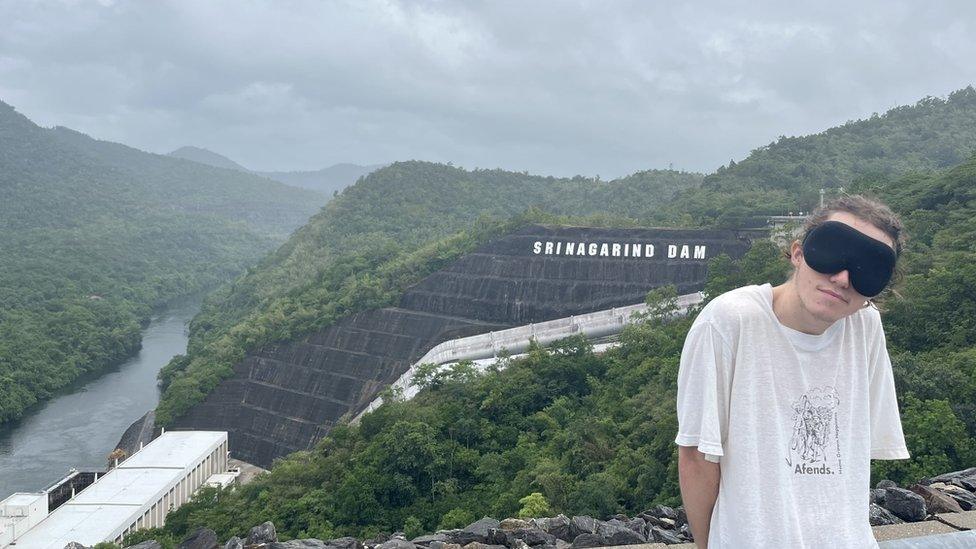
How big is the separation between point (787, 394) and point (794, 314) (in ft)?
1.08

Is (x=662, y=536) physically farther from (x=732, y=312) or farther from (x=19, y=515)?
(x=19, y=515)

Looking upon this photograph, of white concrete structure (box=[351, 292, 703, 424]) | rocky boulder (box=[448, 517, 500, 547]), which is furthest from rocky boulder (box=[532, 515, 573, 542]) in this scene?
white concrete structure (box=[351, 292, 703, 424])

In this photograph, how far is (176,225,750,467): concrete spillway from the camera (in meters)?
37.1

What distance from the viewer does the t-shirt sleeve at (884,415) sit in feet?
11.7

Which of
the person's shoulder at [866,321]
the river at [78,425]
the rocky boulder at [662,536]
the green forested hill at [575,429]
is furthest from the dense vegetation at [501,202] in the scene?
the person's shoulder at [866,321]

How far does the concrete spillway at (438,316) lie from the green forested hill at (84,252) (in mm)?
17656

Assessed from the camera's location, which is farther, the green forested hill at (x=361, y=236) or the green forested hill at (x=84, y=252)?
the green forested hill at (x=84, y=252)

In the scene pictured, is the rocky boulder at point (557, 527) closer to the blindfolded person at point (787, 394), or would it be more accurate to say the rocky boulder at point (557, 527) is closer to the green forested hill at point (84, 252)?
the blindfolded person at point (787, 394)

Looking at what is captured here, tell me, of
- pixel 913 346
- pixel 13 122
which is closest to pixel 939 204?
pixel 913 346

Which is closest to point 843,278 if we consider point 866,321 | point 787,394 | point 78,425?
point 866,321

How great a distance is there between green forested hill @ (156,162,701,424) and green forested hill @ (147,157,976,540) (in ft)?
48.5

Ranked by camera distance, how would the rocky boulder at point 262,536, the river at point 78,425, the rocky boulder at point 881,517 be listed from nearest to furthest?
the rocky boulder at point 881,517 → the rocky boulder at point 262,536 → the river at point 78,425

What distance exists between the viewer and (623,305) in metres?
37.4

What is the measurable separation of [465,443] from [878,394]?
2165cm
